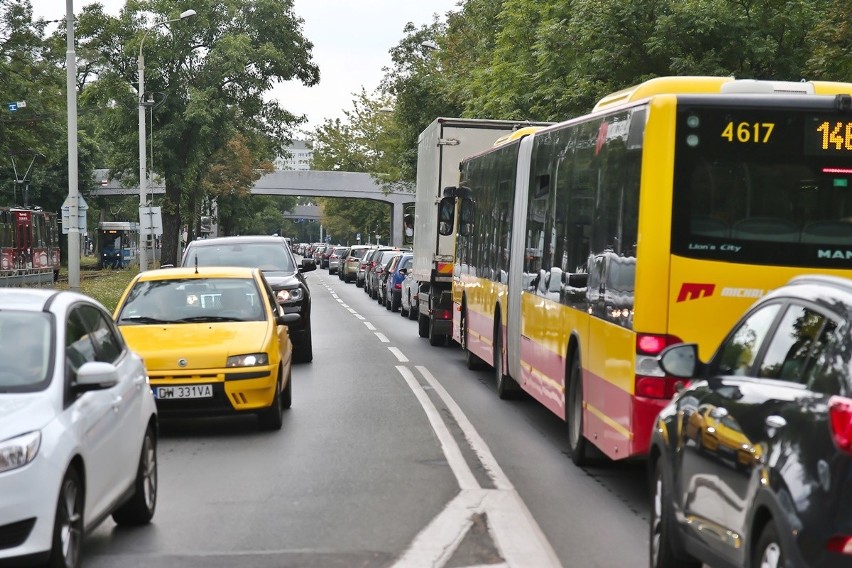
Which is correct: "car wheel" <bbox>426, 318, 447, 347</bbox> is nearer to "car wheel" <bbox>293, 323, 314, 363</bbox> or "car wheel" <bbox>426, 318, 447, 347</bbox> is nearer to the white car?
"car wheel" <bbox>293, 323, 314, 363</bbox>

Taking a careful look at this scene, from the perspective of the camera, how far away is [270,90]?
69.6 m

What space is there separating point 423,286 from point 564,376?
48.4ft

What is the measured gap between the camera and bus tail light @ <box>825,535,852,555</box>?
486 centimetres

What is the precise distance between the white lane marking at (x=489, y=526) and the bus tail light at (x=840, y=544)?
9.69ft

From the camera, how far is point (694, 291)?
961 centimetres

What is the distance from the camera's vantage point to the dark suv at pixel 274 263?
2064 cm

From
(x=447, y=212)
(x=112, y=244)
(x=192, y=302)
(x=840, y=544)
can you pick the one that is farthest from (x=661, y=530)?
(x=112, y=244)

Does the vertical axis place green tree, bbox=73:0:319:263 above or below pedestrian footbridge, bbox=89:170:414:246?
above

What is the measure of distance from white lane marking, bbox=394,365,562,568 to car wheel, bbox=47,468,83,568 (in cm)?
164

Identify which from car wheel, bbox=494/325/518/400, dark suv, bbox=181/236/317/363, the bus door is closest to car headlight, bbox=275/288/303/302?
dark suv, bbox=181/236/317/363

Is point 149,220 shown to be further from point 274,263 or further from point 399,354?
point 274,263

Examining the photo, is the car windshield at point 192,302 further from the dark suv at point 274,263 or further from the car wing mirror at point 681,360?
the car wing mirror at point 681,360

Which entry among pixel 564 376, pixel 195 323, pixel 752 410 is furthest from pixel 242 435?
pixel 752 410

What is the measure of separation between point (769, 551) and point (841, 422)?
2.44 feet
